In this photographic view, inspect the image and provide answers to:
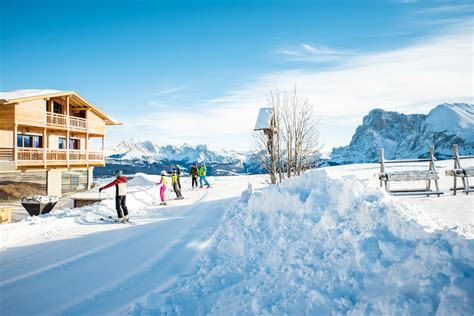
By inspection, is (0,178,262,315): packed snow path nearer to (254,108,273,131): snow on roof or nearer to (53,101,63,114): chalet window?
(254,108,273,131): snow on roof

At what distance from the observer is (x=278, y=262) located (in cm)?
480

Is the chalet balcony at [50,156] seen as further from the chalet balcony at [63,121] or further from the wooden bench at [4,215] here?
the wooden bench at [4,215]

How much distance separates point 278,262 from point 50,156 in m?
22.0

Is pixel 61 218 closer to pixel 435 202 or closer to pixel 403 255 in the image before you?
pixel 403 255

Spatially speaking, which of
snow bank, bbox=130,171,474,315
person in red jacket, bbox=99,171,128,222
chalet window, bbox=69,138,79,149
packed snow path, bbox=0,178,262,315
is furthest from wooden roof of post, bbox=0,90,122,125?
snow bank, bbox=130,171,474,315

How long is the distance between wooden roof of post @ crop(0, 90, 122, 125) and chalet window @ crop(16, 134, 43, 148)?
329cm

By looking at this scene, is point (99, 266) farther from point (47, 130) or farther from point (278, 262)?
point (47, 130)

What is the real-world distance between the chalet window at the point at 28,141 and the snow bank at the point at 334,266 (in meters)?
21.3

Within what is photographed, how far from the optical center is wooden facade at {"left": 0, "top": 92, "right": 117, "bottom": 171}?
17891 millimetres

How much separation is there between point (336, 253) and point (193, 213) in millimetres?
7649

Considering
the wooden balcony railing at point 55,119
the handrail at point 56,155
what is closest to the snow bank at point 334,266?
the handrail at point 56,155

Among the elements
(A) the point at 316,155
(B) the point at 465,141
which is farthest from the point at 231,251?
(B) the point at 465,141

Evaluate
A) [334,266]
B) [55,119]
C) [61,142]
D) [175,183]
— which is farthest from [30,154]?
[334,266]

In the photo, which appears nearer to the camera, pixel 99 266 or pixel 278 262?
pixel 278 262
